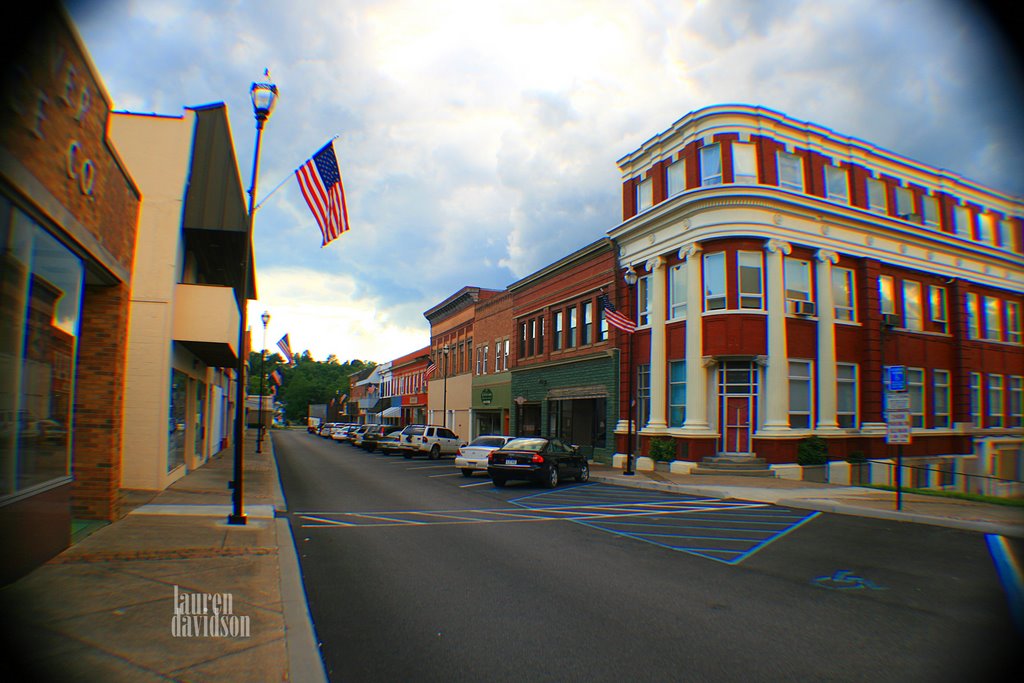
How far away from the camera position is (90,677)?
433cm

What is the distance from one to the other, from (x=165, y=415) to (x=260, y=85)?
26.8 ft

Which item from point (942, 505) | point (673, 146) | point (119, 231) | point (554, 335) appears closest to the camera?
point (119, 231)

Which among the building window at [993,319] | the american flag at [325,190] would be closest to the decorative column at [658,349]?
the american flag at [325,190]

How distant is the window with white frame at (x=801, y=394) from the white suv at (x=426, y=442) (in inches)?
685

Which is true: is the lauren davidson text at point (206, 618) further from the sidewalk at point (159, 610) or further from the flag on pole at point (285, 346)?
the flag on pole at point (285, 346)

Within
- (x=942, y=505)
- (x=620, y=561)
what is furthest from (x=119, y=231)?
(x=942, y=505)

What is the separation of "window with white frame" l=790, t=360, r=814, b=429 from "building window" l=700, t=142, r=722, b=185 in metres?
7.48

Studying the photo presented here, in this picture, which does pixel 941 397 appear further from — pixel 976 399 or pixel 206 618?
pixel 206 618

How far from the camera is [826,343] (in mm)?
23984

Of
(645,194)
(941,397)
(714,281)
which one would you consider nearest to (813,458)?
(714,281)

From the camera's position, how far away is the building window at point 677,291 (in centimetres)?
2478

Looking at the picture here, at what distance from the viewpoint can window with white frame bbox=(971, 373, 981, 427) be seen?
29.0m

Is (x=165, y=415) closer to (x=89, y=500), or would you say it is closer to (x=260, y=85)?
(x=89, y=500)

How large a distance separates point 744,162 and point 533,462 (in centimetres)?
1406
